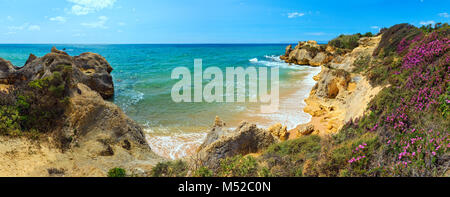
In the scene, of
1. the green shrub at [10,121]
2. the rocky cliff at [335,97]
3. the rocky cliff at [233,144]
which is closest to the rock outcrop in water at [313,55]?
the rocky cliff at [335,97]

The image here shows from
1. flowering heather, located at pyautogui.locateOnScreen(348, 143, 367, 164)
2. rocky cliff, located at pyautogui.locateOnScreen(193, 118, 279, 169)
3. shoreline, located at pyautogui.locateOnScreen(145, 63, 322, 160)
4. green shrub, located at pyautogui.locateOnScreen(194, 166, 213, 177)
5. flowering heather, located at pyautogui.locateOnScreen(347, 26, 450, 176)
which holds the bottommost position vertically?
shoreline, located at pyautogui.locateOnScreen(145, 63, 322, 160)

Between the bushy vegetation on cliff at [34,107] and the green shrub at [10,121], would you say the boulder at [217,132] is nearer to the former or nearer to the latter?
the bushy vegetation on cliff at [34,107]

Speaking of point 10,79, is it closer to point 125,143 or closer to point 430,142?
point 125,143

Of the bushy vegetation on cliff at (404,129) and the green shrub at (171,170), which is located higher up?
the bushy vegetation on cliff at (404,129)

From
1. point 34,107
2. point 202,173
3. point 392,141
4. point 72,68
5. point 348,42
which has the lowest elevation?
point 202,173

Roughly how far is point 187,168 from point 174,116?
9780 mm

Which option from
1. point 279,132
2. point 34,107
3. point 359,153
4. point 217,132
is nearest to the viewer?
point 359,153

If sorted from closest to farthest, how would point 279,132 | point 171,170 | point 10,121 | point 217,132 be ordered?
point 171,170 < point 10,121 < point 217,132 < point 279,132

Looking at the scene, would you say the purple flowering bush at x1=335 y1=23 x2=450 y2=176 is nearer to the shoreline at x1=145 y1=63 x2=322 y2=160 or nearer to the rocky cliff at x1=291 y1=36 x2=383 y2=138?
the rocky cliff at x1=291 y1=36 x2=383 y2=138

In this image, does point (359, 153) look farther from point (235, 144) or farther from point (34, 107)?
point (34, 107)

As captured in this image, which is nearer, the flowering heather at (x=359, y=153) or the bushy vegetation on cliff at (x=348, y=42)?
the flowering heather at (x=359, y=153)

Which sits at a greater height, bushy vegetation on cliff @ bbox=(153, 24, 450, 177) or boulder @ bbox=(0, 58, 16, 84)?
boulder @ bbox=(0, 58, 16, 84)

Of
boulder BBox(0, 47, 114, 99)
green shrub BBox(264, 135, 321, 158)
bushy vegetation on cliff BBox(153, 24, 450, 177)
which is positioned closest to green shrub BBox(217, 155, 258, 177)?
bushy vegetation on cliff BBox(153, 24, 450, 177)

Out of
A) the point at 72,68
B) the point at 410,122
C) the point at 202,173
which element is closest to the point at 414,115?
the point at 410,122
